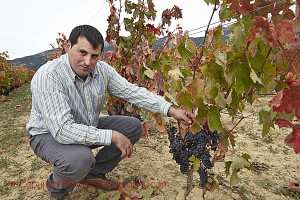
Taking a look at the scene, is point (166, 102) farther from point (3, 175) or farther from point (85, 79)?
point (3, 175)

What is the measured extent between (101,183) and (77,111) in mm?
736

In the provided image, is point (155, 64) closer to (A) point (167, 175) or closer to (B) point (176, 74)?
(B) point (176, 74)

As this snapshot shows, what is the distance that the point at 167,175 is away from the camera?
229cm

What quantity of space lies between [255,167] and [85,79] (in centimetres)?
204

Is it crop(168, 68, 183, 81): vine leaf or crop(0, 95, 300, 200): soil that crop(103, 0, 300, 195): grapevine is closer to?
crop(168, 68, 183, 81): vine leaf

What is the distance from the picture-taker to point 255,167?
95.0 inches

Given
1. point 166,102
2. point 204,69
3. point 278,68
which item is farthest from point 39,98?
point 278,68

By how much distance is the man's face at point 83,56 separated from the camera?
1682 millimetres

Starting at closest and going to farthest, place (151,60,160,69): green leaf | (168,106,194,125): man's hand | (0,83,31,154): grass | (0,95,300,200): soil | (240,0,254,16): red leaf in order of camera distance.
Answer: (240,0,254,16): red leaf < (168,106,194,125): man's hand < (0,95,300,200): soil < (151,60,160,69): green leaf < (0,83,31,154): grass

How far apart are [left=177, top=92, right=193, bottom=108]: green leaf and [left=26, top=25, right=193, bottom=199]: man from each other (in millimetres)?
124

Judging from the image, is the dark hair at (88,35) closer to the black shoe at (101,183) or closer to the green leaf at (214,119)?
the green leaf at (214,119)

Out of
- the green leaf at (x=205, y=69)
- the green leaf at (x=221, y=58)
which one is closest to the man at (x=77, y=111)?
the green leaf at (x=205, y=69)

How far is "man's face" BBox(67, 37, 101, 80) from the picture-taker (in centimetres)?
168

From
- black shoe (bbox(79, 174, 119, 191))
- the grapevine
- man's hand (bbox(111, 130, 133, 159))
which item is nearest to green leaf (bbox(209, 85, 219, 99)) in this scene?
the grapevine
